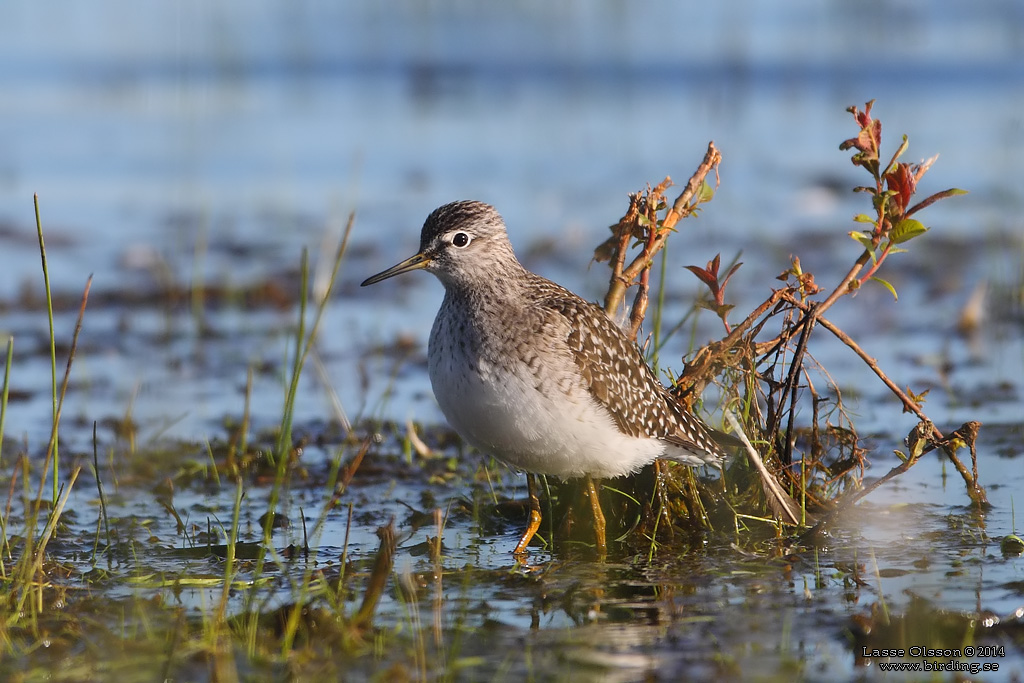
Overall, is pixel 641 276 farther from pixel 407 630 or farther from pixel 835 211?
pixel 835 211

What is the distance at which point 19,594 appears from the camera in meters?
5.12

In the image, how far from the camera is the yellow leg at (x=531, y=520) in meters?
6.00

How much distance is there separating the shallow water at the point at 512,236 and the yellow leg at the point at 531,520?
153 mm

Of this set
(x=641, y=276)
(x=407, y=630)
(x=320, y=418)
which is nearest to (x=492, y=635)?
(x=407, y=630)

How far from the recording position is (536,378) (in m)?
5.69

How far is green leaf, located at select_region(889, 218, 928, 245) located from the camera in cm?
569

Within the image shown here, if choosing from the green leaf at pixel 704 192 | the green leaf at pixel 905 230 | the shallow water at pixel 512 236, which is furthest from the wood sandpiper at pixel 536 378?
the green leaf at pixel 905 230

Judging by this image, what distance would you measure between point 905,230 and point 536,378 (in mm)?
1759

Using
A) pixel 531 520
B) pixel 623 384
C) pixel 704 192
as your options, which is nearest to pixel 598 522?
pixel 531 520

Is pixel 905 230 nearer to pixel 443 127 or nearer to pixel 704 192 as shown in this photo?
pixel 704 192

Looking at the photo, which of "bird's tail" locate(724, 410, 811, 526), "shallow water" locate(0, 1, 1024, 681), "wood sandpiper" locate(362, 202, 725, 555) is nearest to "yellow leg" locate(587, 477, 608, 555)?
"wood sandpiper" locate(362, 202, 725, 555)

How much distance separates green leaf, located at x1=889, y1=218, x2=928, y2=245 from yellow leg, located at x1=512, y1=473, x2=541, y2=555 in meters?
2.02

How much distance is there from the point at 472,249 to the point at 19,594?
8.31 feet

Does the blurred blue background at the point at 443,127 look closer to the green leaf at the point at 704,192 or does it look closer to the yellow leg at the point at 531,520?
the yellow leg at the point at 531,520
